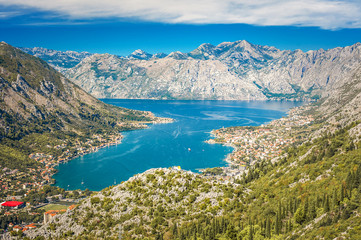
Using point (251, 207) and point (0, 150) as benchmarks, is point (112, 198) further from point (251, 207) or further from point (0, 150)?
point (0, 150)

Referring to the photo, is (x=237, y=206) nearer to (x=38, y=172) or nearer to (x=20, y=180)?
(x=20, y=180)

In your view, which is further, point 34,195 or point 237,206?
point 34,195

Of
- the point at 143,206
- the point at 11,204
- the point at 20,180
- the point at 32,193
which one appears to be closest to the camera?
the point at 143,206

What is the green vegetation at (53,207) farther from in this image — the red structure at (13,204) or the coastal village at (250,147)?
the coastal village at (250,147)

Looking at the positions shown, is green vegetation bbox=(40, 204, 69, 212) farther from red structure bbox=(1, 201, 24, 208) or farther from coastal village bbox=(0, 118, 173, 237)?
red structure bbox=(1, 201, 24, 208)

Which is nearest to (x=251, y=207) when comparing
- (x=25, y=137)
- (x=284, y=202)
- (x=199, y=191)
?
(x=284, y=202)

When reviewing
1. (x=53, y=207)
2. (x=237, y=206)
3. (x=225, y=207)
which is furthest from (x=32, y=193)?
(x=237, y=206)

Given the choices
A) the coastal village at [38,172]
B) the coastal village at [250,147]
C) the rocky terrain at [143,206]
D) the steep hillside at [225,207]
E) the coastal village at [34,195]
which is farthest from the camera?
the coastal village at [250,147]

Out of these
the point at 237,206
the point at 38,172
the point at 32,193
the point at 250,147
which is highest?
the point at 237,206

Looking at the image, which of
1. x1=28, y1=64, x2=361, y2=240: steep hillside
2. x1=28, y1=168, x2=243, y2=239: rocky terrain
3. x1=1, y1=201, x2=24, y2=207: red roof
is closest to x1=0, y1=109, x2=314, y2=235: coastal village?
x1=1, y1=201, x2=24, y2=207: red roof

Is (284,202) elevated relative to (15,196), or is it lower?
elevated

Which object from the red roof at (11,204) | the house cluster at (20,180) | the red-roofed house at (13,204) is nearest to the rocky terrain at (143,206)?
the red-roofed house at (13,204)
